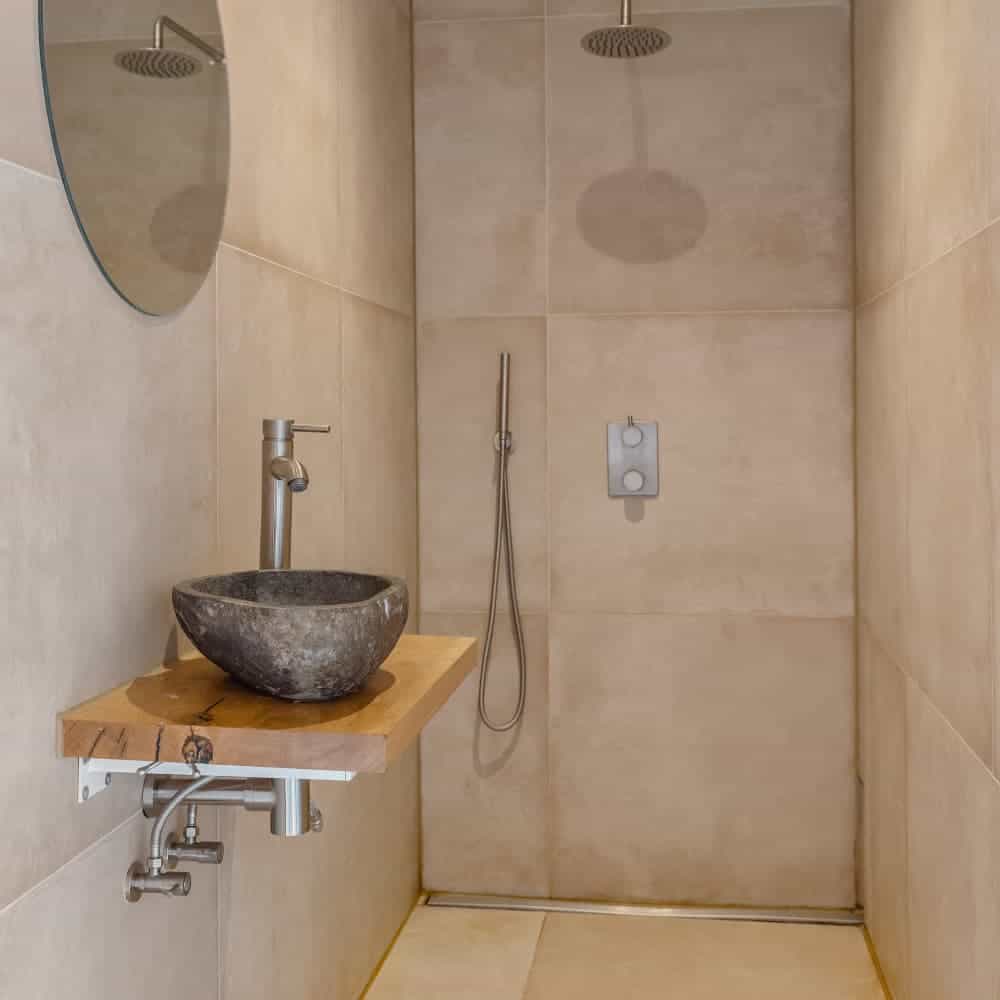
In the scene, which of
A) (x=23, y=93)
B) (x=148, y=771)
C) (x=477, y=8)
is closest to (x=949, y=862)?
(x=148, y=771)

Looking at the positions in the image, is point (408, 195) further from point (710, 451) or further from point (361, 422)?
point (710, 451)

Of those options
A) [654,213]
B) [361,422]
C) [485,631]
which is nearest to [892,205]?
[654,213]

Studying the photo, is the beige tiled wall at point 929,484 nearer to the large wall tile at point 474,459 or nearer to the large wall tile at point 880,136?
the large wall tile at point 880,136

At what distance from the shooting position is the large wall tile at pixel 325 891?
6.06 ft

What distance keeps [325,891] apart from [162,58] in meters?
1.52

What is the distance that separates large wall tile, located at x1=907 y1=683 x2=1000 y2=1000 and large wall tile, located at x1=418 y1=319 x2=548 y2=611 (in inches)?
43.2

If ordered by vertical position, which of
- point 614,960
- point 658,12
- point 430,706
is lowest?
point 614,960

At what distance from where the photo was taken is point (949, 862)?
6.41 feet

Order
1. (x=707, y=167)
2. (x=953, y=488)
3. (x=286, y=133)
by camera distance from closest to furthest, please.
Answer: (x=953, y=488)
(x=286, y=133)
(x=707, y=167)

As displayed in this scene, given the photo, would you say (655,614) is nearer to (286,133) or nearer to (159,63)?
(286,133)

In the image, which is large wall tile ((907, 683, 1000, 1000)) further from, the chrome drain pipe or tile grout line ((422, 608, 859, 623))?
the chrome drain pipe

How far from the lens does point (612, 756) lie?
9.91 feet

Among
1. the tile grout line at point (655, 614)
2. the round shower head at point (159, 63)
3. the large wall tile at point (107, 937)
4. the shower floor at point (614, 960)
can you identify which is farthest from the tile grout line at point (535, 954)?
the round shower head at point (159, 63)

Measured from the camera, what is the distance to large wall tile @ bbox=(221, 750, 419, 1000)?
1.85m
